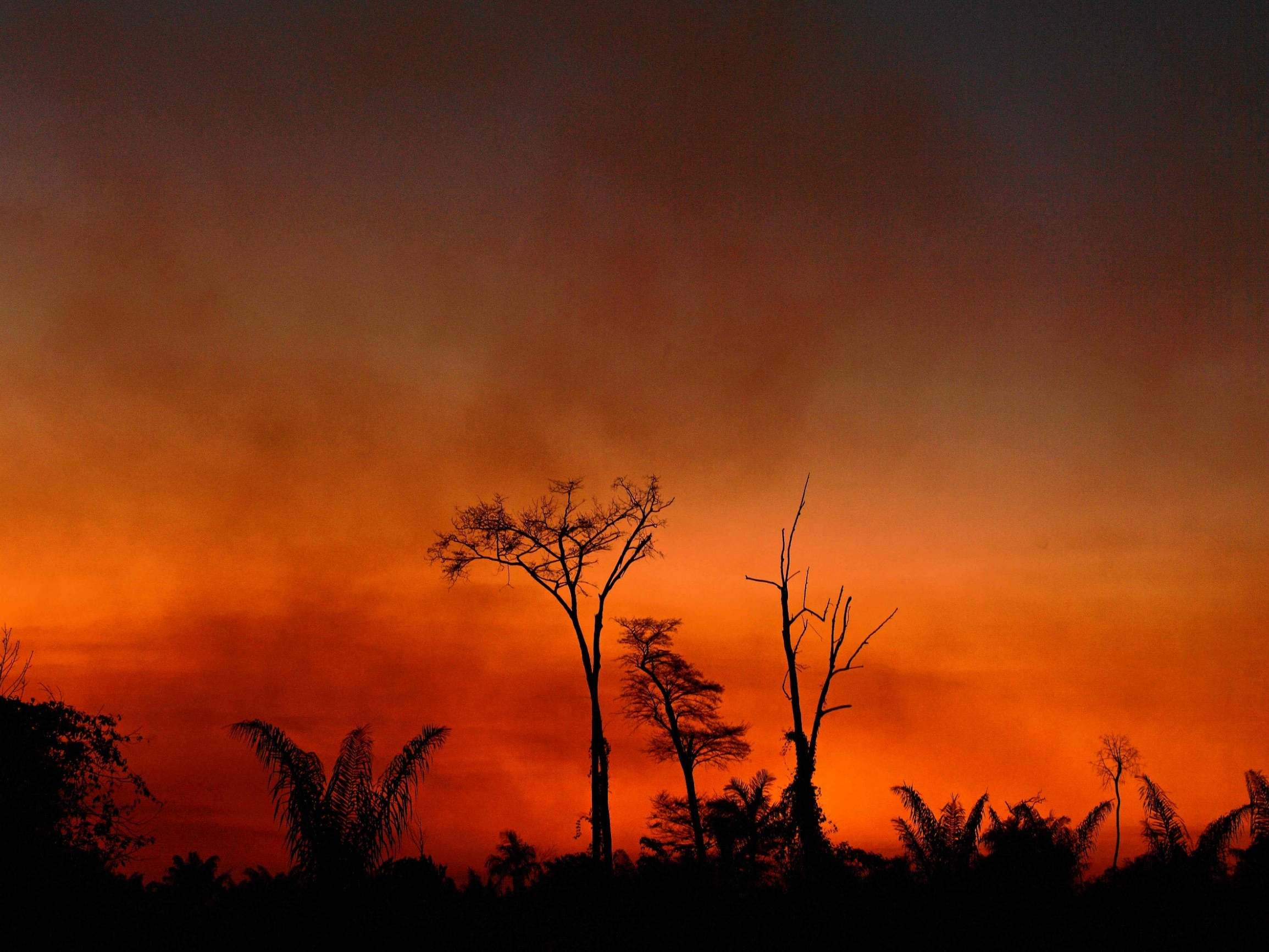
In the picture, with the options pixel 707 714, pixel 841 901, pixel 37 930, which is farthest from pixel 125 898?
pixel 707 714

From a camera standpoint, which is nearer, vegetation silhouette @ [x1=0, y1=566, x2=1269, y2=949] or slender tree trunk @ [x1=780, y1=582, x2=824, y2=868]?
vegetation silhouette @ [x1=0, y1=566, x2=1269, y2=949]

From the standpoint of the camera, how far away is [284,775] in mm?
19719

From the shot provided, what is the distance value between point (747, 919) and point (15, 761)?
18.1 metres

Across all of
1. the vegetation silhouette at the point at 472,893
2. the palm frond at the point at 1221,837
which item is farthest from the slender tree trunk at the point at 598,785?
the palm frond at the point at 1221,837

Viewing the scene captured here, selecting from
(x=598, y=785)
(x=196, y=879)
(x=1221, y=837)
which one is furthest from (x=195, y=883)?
(x=1221, y=837)

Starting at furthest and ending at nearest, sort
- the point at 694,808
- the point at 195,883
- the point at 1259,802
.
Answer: the point at 694,808 < the point at 1259,802 < the point at 195,883

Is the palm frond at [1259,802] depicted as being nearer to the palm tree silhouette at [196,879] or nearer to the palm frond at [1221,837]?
the palm frond at [1221,837]

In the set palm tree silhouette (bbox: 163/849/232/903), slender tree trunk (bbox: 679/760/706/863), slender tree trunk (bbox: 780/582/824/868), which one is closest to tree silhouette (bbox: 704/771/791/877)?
slender tree trunk (bbox: 679/760/706/863)

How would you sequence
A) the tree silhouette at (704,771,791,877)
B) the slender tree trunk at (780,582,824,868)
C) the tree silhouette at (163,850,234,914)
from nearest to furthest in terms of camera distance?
the tree silhouette at (163,850,234,914) < the slender tree trunk at (780,582,824,868) < the tree silhouette at (704,771,791,877)

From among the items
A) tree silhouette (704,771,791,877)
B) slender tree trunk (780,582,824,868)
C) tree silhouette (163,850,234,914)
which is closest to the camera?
tree silhouette (163,850,234,914)

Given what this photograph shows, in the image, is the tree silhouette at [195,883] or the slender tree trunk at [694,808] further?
the slender tree trunk at [694,808]

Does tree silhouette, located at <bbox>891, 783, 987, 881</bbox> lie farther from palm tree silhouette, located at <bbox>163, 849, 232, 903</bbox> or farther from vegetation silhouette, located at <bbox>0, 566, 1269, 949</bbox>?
palm tree silhouette, located at <bbox>163, 849, 232, 903</bbox>

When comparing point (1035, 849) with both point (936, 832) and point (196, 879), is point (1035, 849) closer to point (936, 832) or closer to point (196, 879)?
point (936, 832)

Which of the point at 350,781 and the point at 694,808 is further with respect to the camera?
the point at 694,808
